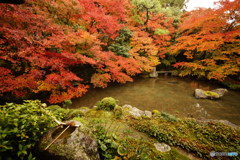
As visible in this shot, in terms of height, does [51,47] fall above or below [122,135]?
above

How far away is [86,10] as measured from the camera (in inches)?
300

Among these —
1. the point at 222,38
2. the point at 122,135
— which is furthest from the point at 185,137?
the point at 222,38

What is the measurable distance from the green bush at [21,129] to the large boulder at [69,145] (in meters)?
0.13

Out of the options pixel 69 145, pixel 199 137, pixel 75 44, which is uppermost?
pixel 75 44

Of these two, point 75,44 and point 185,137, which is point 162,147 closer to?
point 185,137

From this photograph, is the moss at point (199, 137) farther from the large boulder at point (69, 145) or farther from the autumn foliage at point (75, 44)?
the autumn foliage at point (75, 44)

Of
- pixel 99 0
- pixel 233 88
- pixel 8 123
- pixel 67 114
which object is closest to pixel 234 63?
pixel 233 88

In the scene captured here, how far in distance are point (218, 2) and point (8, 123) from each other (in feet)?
52.3

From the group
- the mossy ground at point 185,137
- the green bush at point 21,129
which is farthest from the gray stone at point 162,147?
the green bush at point 21,129

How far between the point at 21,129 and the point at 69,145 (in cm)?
61

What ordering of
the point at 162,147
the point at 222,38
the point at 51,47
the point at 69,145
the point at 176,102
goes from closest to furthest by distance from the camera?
the point at 69,145 → the point at 162,147 → the point at 51,47 → the point at 176,102 → the point at 222,38

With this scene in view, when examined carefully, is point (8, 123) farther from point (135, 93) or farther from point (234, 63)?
point (234, 63)

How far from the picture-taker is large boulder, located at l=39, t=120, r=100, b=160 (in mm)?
1400

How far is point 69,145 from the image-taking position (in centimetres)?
148
